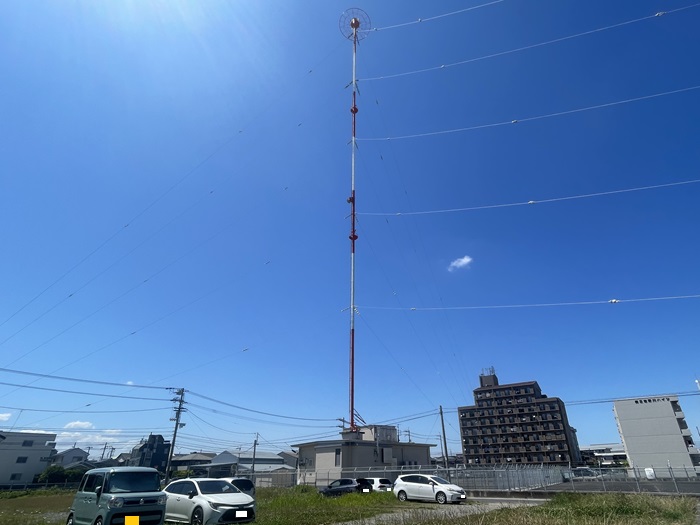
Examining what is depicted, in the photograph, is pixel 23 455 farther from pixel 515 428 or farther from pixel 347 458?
pixel 515 428

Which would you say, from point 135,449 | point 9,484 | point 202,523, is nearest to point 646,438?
point 202,523

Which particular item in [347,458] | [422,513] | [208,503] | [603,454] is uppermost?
[603,454]

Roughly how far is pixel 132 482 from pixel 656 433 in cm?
7786

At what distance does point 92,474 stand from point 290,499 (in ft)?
35.5

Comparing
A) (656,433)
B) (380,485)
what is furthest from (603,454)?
(380,485)

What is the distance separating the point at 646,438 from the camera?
61750mm

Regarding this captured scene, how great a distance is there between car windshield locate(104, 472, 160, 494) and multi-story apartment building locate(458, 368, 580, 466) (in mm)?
87443

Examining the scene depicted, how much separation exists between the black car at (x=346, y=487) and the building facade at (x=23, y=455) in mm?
50211

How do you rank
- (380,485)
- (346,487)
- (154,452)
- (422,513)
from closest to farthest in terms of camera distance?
(422,513) < (346,487) < (380,485) < (154,452)

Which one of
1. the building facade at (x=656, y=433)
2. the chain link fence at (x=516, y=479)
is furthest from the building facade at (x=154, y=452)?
the building facade at (x=656, y=433)

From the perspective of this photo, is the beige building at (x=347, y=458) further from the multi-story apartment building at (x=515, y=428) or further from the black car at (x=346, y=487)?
the multi-story apartment building at (x=515, y=428)

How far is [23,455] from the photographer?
5253 centimetres

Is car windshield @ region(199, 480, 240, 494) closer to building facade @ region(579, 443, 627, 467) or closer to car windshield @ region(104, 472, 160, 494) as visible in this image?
car windshield @ region(104, 472, 160, 494)

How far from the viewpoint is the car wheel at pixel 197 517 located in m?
10.4
